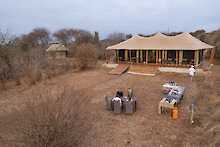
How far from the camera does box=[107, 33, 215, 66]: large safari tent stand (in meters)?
24.0

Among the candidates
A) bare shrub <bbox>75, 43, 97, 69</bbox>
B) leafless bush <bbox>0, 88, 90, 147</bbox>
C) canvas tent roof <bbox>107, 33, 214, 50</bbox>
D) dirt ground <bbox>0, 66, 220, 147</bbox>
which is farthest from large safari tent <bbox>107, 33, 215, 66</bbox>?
leafless bush <bbox>0, 88, 90, 147</bbox>

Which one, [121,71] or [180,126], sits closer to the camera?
[180,126]

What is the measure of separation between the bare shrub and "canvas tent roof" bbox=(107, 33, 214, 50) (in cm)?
319

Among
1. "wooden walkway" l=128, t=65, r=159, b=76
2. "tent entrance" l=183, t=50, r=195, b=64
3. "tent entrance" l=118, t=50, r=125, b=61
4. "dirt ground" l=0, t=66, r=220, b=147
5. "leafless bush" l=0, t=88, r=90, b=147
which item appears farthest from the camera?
"tent entrance" l=118, t=50, r=125, b=61

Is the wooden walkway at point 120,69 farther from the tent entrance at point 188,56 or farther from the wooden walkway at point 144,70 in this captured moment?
the tent entrance at point 188,56

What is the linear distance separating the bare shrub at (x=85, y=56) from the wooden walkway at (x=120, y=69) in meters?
3.75

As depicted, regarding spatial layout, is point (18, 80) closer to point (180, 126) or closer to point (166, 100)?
point (166, 100)

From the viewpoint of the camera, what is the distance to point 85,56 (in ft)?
90.2

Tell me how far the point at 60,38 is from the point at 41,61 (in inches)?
1458

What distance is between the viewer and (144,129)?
Result: 10750 millimetres

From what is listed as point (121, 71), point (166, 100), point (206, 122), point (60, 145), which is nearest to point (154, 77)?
point (121, 71)

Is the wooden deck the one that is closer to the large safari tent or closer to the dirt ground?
the large safari tent

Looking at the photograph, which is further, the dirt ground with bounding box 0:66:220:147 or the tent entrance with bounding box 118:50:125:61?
the tent entrance with bounding box 118:50:125:61

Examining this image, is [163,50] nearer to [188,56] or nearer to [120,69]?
[188,56]
